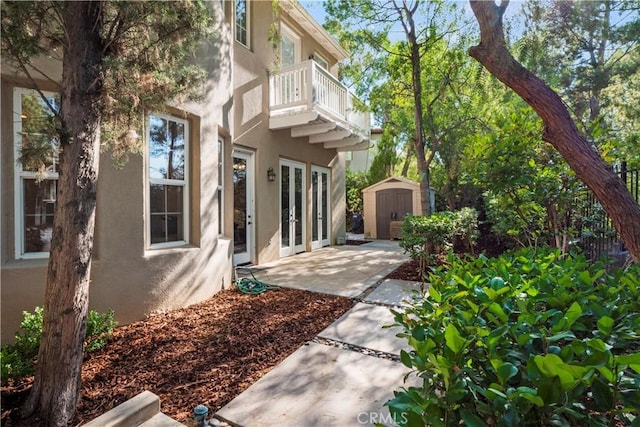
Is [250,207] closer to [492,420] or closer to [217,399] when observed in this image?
[217,399]

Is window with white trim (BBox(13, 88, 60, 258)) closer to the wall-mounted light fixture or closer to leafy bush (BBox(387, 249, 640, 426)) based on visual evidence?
leafy bush (BBox(387, 249, 640, 426))

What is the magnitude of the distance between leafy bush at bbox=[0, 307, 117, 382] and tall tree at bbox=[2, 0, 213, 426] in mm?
610

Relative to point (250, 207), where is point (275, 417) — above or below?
below

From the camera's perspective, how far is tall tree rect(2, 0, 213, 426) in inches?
87.2

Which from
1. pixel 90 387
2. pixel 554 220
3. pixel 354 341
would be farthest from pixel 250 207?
pixel 554 220

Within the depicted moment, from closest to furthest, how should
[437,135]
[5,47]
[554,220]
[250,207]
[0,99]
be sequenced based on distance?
[5,47] → [0,99] → [554,220] → [250,207] → [437,135]

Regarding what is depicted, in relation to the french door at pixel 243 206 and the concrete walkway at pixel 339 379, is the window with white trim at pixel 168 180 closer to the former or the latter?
the french door at pixel 243 206

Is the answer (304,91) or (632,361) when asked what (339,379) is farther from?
(304,91)

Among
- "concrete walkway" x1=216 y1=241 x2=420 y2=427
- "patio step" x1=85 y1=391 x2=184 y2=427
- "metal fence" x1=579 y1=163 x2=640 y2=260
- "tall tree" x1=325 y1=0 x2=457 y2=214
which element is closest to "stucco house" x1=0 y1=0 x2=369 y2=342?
"tall tree" x1=325 y1=0 x2=457 y2=214

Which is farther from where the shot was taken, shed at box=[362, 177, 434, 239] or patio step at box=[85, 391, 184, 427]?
→ shed at box=[362, 177, 434, 239]

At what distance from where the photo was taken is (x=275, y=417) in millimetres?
2352

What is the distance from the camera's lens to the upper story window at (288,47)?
876 cm

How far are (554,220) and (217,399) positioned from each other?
427cm

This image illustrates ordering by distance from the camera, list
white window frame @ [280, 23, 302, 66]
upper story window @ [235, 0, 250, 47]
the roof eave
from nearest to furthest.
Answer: upper story window @ [235, 0, 250, 47], the roof eave, white window frame @ [280, 23, 302, 66]
